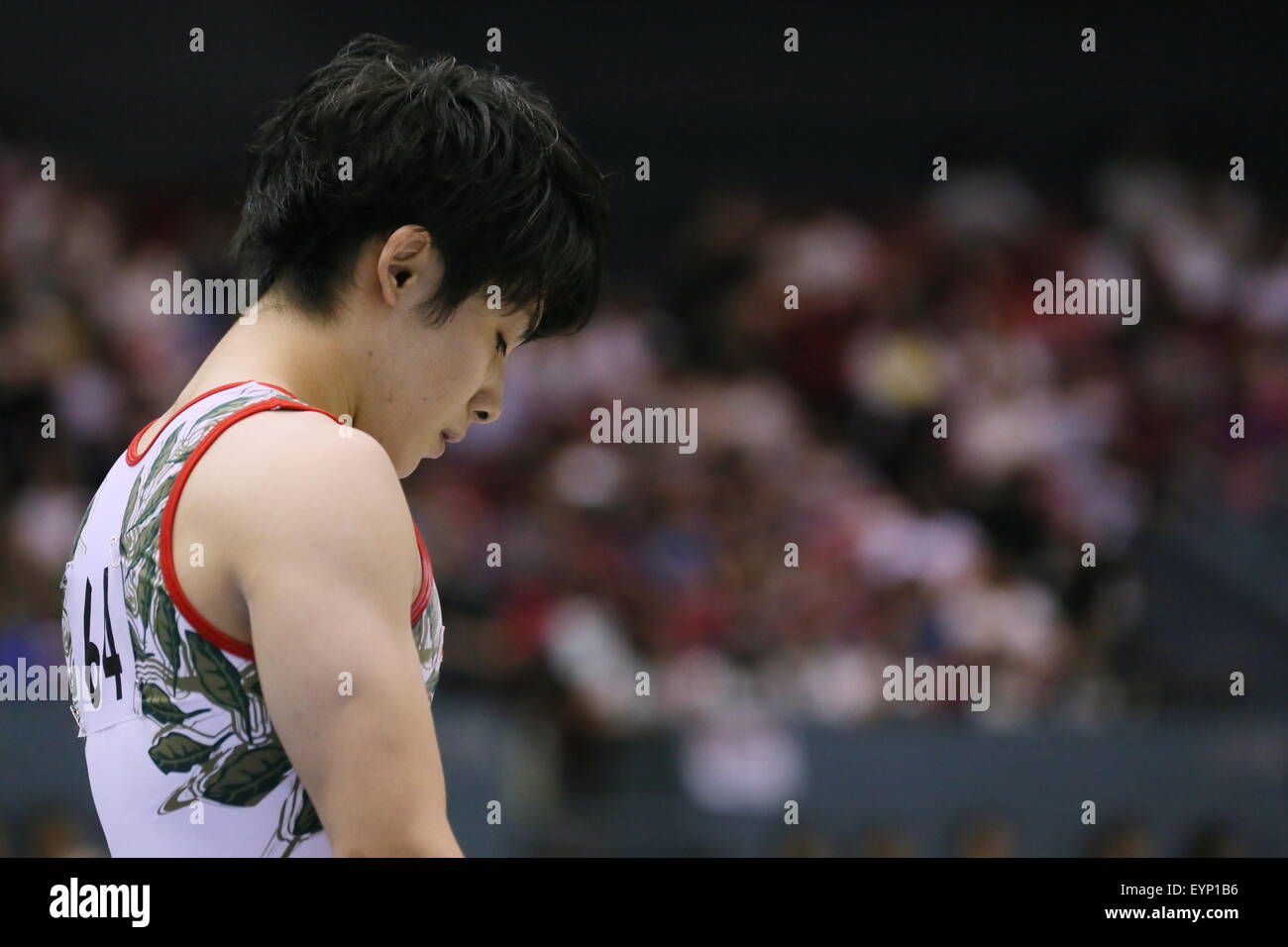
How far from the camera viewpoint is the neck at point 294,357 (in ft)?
4.34

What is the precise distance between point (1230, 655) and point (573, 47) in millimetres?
4410

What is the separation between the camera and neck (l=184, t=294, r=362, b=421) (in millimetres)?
1323

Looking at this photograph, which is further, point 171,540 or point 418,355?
point 418,355

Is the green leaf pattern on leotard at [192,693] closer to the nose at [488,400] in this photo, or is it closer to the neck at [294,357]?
the neck at [294,357]

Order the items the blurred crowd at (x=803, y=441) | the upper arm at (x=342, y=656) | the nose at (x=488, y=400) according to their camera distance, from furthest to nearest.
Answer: the blurred crowd at (x=803, y=441) < the nose at (x=488, y=400) < the upper arm at (x=342, y=656)

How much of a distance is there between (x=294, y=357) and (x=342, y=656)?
36cm

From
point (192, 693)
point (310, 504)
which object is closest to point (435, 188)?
point (310, 504)

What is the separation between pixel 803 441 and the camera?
21.3 feet

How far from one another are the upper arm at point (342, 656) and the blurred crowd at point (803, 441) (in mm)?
4068

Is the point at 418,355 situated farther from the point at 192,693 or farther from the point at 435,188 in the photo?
the point at 192,693

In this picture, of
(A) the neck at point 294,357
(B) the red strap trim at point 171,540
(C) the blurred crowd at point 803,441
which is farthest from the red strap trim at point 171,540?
(C) the blurred crowd at point 803,441
